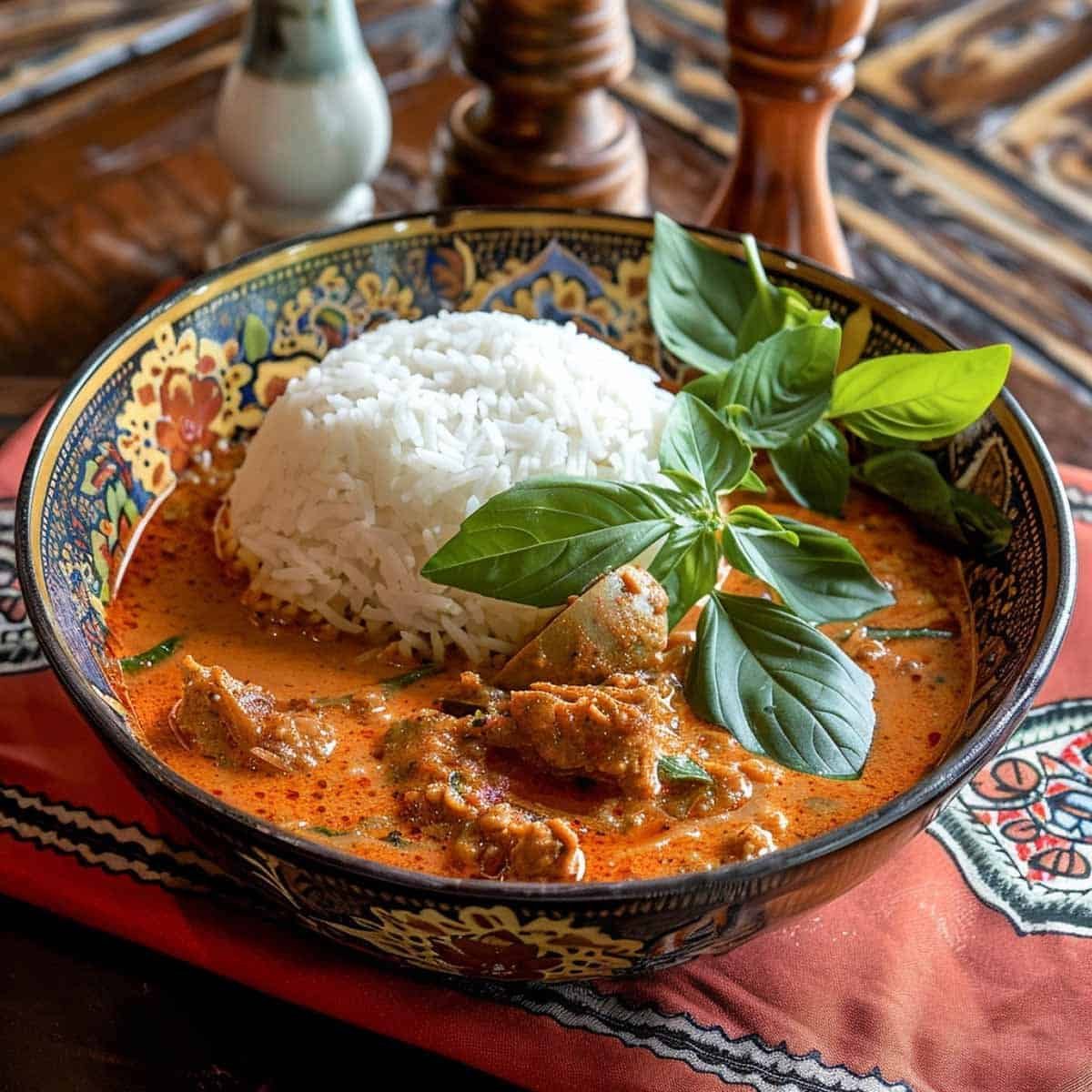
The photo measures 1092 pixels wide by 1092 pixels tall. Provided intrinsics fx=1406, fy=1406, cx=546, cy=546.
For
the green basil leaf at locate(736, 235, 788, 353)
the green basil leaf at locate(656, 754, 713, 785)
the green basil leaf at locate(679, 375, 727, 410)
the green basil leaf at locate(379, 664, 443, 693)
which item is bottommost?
the green basil leaf at locate(379, 664, 443, 693)

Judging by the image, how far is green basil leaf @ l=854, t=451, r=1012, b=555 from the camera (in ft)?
5.41

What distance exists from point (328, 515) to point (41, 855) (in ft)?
1.66

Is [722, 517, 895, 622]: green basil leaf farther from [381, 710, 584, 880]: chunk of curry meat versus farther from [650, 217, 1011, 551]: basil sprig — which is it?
[381, 710, 584, 880]: chunk of curry meat

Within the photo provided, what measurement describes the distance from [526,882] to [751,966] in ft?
0.83

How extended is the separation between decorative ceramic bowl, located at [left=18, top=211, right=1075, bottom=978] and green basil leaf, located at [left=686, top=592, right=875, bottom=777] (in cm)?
12

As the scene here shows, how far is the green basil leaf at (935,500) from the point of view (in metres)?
1.65

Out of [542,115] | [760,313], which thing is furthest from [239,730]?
[542,115]

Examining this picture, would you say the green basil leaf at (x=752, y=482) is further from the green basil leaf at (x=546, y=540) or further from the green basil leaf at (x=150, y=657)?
the green basil leaf at (x=150, y=657)

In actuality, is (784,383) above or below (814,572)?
above

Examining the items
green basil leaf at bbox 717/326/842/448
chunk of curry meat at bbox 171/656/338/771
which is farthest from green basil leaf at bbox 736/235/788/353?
chunk of curry meat at bbox 171/656/338/771

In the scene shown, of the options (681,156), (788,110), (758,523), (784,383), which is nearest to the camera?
(758,523)

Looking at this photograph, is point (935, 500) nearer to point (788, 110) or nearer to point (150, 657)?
point (788, 110)

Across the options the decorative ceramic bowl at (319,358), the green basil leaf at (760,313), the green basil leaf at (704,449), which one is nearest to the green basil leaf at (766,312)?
the green basil leaf at (760,313)

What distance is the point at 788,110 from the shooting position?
83.4 inches
